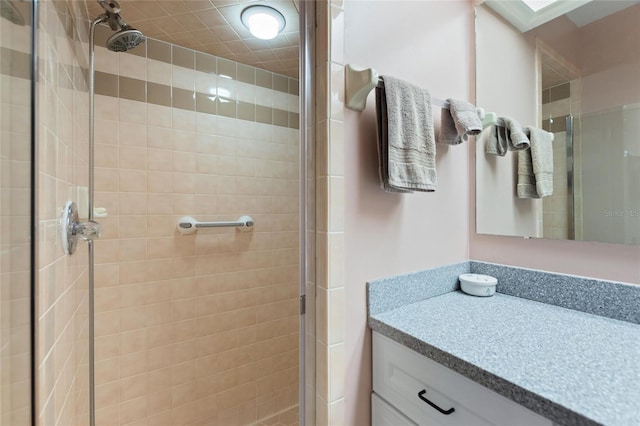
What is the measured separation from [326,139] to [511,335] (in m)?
0.69

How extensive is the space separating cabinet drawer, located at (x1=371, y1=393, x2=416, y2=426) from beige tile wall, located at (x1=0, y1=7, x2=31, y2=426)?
0.83m

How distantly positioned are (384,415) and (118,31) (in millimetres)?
1822

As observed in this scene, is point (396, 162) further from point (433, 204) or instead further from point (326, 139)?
point (433, 204)

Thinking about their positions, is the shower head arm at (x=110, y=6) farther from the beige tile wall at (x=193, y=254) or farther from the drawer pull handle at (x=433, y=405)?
the drawer pull handle at (x=433, y=405)

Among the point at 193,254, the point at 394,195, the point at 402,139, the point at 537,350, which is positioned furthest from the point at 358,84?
the point at 193,254

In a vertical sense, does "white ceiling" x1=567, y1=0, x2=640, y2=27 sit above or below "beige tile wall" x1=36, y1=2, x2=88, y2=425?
above

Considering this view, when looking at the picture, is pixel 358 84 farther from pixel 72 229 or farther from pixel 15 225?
pixel 72 229

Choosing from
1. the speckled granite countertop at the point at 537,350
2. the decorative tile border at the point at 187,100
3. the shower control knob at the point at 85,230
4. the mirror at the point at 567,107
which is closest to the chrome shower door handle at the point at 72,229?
the shower control knob at the point at 85,230

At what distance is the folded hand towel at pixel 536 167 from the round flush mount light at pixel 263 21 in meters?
1.18

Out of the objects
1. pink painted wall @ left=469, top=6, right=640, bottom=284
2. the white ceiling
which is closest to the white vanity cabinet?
pink painted wall @ left=469, top=6, right=640, bottom=284

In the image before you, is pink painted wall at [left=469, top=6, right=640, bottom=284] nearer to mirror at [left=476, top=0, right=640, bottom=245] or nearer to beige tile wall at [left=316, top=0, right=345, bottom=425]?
mirror at [left=476, top=0, right=640, bottom=245]

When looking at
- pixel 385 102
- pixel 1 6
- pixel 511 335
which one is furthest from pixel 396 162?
pixel 1 6

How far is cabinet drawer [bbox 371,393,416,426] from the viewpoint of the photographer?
0.72m

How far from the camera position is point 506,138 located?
1061mm
